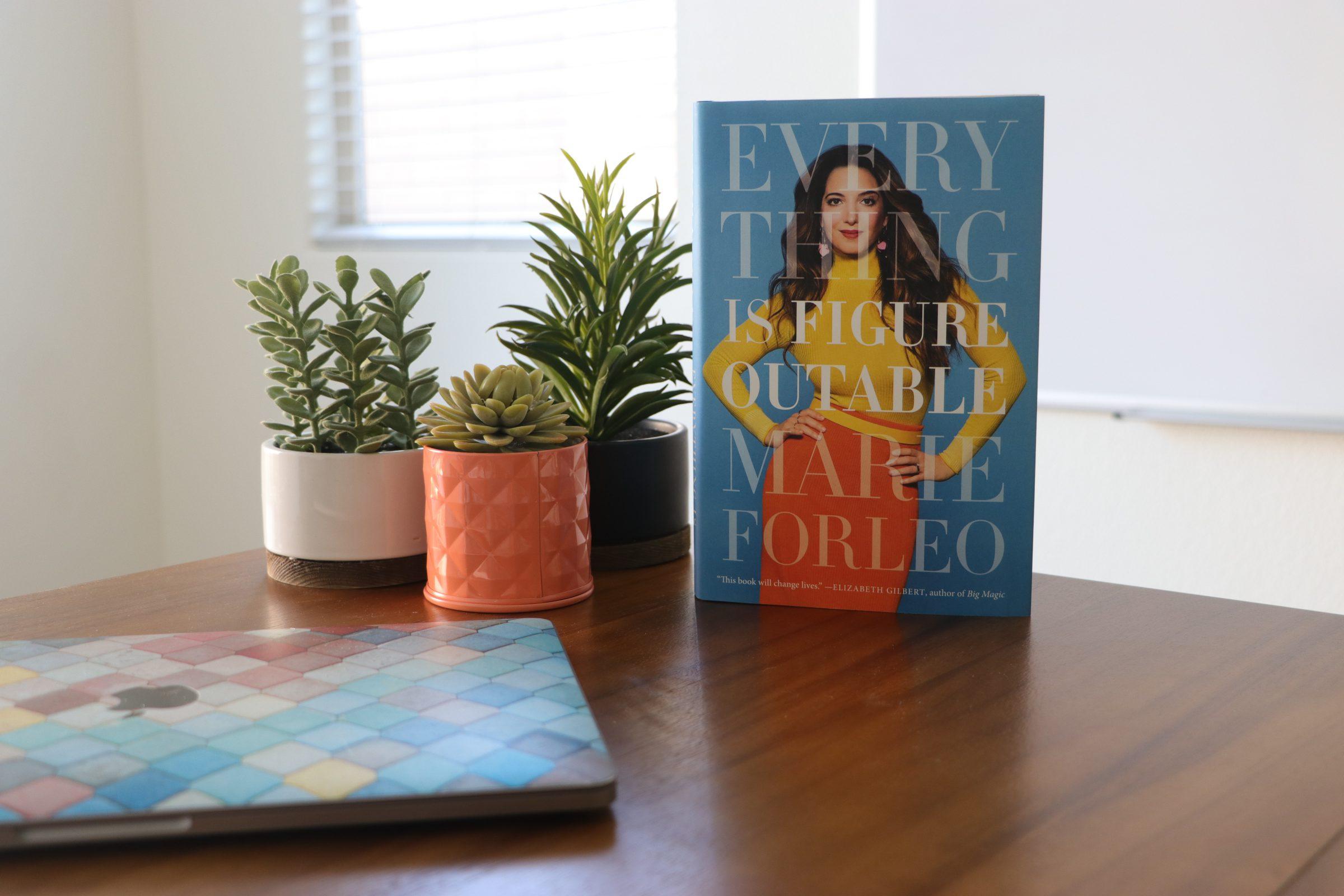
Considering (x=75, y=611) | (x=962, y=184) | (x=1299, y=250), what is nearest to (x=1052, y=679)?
(x=962, y=184)

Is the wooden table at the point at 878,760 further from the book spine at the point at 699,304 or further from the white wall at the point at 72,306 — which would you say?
the white wall at the point at 72,306

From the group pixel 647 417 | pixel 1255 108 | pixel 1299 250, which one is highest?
pixel 1255 108

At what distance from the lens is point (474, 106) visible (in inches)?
84.6

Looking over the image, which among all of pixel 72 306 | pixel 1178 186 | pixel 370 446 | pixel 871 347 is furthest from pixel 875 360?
pixel 72 306

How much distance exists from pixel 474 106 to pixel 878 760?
1.90m

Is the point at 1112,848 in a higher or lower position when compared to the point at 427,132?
lower

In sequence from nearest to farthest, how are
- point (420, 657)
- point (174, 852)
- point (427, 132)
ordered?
point (174, 852)
point (420, 657)
point (427, 132)

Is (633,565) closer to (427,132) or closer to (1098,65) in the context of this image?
(1098,65)

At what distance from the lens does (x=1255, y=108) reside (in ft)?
4.73

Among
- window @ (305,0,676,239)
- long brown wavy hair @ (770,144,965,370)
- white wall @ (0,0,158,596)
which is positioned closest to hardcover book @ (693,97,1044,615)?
long brown wavy hair @ (770,144,965,370)

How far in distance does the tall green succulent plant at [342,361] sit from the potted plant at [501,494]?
75 mm

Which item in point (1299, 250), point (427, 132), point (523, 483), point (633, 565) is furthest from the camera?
point (427, 132)

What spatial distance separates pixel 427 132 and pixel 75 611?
1676mm

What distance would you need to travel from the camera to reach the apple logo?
496 mm
